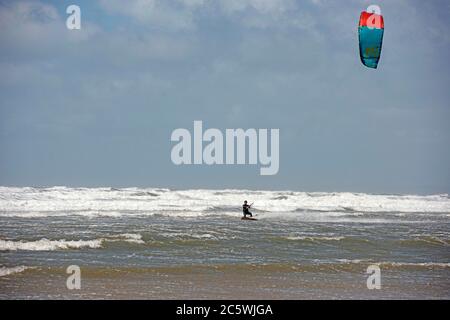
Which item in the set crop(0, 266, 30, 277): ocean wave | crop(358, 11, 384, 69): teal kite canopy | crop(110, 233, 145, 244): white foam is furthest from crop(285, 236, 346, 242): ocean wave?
crop(0, 266, 30, 277): ocean wave

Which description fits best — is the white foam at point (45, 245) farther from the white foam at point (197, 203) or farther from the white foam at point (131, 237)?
the white foam at point (197, 203)

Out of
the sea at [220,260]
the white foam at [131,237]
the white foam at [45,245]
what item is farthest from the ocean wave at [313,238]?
the white foam at [45,245]

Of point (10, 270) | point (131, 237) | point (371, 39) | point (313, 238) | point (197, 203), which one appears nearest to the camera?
point (10, 270)

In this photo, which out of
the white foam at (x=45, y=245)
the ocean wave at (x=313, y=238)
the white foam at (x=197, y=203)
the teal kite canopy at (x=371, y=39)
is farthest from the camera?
the white foam at (x=197, y=203)

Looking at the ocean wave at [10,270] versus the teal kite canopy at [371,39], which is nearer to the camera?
the ocean wave at [10,270]

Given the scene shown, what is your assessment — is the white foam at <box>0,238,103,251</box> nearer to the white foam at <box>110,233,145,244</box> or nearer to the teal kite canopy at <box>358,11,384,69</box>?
the white foam at <box>110,233,145,244</box>

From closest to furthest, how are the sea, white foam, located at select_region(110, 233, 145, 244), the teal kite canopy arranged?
the sea → the teal kite canopy → white foam, located at select_region(110, 233, 145, 244)

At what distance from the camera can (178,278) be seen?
980 centimetres

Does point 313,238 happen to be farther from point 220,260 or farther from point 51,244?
point 51,244

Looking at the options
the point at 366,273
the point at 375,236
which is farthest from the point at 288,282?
the point at 375,236

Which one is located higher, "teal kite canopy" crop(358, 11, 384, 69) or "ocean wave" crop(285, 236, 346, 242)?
"teal kite canopy" crop(358, 11, 384, 69)

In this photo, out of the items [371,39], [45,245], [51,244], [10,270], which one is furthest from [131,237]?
[371,39]
